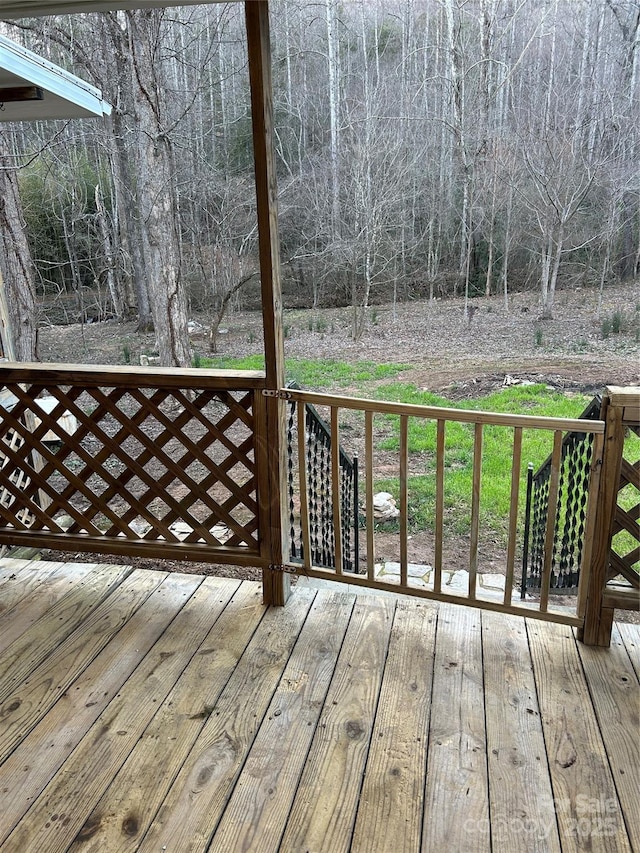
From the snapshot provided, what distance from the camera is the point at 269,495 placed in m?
2.30

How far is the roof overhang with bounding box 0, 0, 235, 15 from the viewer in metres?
1.82

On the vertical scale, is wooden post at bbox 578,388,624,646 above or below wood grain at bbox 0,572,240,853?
above

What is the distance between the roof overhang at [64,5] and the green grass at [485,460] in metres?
2.81

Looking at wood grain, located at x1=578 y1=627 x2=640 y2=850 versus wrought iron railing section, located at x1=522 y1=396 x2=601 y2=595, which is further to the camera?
wrought iron railing section, located at x1=522 y1=396 x2=601 y2=595

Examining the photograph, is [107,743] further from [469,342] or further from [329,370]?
[469,342]

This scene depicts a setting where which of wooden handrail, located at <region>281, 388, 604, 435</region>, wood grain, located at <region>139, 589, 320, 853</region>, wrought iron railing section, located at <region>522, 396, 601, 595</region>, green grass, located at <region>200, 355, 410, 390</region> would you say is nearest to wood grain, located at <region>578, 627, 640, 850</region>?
wrought iron railing section, located at <region>522, 396, 601, 595</region>

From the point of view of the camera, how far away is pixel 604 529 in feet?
6.52

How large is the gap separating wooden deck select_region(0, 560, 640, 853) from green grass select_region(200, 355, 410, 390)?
2164 mm

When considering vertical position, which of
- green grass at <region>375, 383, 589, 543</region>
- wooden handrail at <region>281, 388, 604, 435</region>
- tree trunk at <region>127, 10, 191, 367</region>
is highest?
tree trunk at <region>127, 10, 191, 367</region>

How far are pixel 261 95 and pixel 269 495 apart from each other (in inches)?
54.6

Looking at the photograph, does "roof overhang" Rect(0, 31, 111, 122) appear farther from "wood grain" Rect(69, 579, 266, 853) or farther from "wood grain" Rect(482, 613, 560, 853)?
"wood grain" Rect(482, 613, 560, 853)

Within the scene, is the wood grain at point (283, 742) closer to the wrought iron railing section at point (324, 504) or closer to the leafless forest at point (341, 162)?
the wrought iron railing section at point (324, 504)

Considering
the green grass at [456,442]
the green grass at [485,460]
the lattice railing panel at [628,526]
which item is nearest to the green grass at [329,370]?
the green grass at [456,442]

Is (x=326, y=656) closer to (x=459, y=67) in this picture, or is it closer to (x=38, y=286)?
(x=459, y=67)
